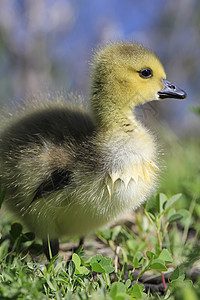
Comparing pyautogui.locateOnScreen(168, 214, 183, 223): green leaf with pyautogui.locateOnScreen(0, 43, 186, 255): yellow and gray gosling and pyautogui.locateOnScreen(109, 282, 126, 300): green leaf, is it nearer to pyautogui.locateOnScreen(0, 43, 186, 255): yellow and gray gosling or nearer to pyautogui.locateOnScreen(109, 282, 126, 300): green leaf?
pyautogui.locateOnScreen(0, 43, 186, 255): yellow and gray gosling

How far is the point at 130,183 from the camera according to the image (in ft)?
5.36

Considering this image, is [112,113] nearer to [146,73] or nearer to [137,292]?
[146,73]

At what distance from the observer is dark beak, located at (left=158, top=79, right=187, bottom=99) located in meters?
1.94

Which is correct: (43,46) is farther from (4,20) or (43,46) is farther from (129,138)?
(129,138)

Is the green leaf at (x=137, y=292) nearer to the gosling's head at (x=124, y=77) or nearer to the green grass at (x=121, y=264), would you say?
the green grass at (x=121, y=264)

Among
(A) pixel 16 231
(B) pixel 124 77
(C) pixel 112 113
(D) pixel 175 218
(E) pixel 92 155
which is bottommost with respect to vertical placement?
(A) pixel 16 231

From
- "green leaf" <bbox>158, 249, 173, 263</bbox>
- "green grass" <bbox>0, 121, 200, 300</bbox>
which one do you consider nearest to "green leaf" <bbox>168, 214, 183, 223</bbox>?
"green grass" <bbox>0, 121, 200, 300</bbox>

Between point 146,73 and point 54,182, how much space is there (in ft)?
2.29

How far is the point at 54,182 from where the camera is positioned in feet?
5.34

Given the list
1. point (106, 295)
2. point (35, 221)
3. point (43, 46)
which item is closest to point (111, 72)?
point (35, 221)

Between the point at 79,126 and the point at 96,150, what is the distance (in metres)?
0.22

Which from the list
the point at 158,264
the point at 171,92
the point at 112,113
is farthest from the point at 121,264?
the point at 171,92

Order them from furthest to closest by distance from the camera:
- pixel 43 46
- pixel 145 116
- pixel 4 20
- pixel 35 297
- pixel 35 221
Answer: pixel 4 20 < pixel 43 46 < pixel 145 116 < pixel 35 221 < pixel 35 297

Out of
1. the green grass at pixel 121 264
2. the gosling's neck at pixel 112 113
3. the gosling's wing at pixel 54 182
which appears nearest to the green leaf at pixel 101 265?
the green grass at pixel 121 264
